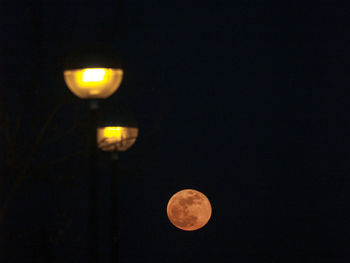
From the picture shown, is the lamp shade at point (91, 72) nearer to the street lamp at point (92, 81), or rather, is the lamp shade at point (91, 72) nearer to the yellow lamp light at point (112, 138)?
the street lamp at point (92, 81)

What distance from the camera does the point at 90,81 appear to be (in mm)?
5129

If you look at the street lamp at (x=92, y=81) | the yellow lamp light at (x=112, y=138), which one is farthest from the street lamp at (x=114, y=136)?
the street lamp at (x=92, y=81)

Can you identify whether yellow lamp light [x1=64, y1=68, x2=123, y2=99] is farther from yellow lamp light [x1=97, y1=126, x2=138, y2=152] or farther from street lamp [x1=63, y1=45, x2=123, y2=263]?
yellow lamp light [x1=97, y1=126, x2=138, y2=152]

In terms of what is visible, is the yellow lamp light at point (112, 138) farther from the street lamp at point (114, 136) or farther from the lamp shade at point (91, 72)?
the lamp shade at point (91, 72)

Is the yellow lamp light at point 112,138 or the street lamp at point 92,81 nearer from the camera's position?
the street lamp at point 92,81

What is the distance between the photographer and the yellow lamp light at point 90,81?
5.12m

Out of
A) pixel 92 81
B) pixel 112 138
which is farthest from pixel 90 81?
pixel 112 138

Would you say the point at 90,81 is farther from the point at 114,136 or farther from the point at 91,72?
the point at 114,136

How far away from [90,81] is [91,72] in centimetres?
8

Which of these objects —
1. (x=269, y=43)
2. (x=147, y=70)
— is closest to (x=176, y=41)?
(x=147, y=70)

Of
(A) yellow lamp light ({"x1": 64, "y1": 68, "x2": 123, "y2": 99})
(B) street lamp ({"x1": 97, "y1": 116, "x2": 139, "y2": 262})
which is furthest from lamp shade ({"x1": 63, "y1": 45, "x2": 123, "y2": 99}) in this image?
(B) street lamp ({"x1": 97, "y1": 116, "x2": 139, "y2": 262})

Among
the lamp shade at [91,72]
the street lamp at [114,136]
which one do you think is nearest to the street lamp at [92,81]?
the lamp shade at [91,72]

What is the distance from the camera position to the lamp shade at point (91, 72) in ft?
16.8

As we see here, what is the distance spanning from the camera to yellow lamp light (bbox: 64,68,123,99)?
512cm
